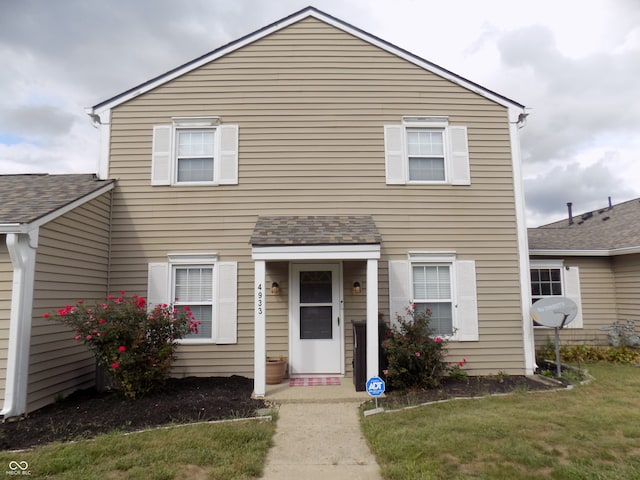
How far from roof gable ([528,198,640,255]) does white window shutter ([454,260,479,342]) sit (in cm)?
285

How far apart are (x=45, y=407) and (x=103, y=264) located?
255 cm

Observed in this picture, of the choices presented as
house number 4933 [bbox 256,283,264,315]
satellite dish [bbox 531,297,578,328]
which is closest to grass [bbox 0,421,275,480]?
house number 4933 [bbox 256,283,264,315]

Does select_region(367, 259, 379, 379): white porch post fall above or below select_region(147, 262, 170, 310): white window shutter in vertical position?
below

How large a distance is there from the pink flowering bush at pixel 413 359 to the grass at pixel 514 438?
804 millimetres

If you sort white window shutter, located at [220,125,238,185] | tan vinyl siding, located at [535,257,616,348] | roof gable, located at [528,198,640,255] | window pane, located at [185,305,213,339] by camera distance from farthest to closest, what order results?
roof gable, located at [528,198,640,255] → tan vinyl siding, located at [535,257,616,348] → white window shutter, located at [220,125,238,185] → window pane, located at [185,305,213,339]

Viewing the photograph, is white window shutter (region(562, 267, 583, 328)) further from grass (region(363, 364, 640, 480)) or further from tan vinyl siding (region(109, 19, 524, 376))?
grass (region(363, 364, 640, 480))

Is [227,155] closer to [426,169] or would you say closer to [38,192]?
[38,192]

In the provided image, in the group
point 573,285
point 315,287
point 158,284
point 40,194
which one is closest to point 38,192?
point 40,194

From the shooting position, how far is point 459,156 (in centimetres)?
780

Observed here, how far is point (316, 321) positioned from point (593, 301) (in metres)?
7.05

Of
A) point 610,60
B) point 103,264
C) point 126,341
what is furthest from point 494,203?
point 610,60

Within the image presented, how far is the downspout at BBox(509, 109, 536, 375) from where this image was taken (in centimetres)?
741

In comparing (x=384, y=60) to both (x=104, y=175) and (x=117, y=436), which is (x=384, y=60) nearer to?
(x=104, y=175)

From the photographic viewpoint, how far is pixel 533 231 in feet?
39.8
